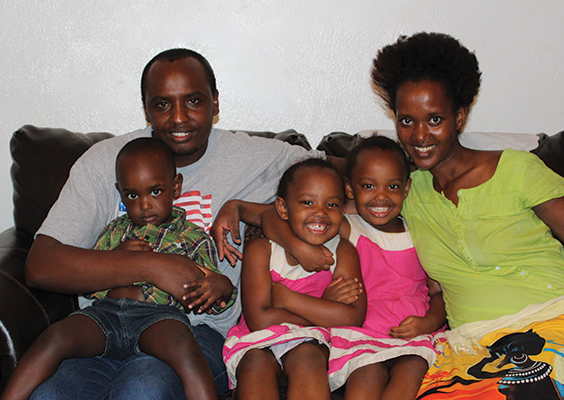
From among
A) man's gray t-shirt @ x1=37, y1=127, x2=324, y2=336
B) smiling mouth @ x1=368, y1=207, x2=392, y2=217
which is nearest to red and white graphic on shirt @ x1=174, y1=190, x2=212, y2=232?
man's gray t-shirt @ x1=37, y1=127, x2=324, y2=336

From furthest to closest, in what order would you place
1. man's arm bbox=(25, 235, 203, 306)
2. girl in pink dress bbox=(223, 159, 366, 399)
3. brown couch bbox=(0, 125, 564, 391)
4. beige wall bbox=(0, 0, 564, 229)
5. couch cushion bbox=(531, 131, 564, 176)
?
beige wall bbox=(0, 0, 564, 229) < couch cushion bbox=(531, 131, 564, 176) < brown couch bbox=(0, 125, 564, 391) < man's arm bbox=(25, 235, 203, 306) < girl in pink dress bbox=(223, 159, 366, 399)

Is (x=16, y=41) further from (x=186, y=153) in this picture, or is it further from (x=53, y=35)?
(x=186, y=153)

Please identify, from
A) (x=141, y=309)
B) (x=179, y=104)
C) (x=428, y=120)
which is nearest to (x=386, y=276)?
(x=428, y=120)

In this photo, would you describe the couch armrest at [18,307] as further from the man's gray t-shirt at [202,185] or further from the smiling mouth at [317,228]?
the smiling mouth at [317,228]

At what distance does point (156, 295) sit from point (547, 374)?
3.86 ft

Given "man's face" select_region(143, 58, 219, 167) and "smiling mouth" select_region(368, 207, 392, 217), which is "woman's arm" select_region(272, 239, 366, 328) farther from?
"man's face" select_region(143, 58, 219, 167)

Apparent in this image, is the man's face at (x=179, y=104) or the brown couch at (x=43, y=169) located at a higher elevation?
the man's face at (x=179, y=104)

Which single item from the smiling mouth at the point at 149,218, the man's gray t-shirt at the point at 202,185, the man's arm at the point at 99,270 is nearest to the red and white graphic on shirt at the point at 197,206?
the man's gray t-shirt at the point at 202,185

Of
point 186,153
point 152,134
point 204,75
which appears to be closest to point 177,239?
point 186,153

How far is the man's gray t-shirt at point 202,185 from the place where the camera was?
1.79 m

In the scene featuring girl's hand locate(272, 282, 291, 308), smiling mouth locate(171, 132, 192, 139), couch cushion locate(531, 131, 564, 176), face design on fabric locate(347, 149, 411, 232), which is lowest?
girl's hand locate(272, 282, 291, 308)

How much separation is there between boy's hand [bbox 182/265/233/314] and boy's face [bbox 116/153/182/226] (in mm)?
265

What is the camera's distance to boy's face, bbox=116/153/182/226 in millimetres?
1800

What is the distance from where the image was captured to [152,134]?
2053 millimetres
